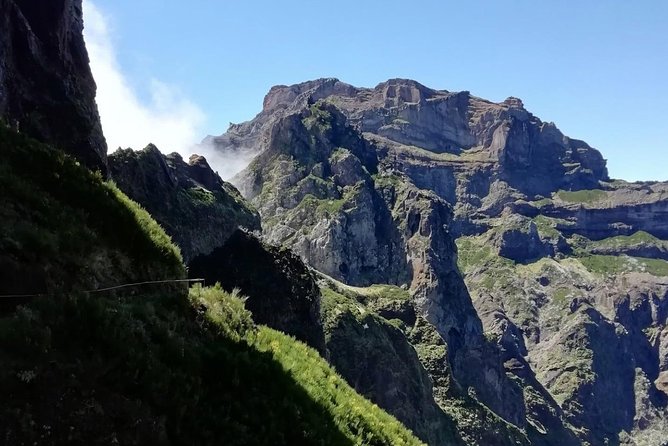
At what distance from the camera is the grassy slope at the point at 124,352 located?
776cm

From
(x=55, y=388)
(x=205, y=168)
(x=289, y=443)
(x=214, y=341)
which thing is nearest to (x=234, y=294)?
(x=214, y=341)

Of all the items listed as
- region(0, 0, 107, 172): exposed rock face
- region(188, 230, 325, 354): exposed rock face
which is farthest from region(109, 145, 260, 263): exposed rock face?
region(0, 0, 107, 172): exposed rock face

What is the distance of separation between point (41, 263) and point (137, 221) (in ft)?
10.2

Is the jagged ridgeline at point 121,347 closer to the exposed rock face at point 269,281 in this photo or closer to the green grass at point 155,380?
the green grass at point 155,380

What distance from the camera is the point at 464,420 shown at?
528 feet

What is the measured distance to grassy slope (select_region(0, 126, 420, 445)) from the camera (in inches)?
306

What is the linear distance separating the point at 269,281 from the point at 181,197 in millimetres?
67615

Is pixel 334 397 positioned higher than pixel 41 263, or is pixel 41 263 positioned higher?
pixel 41 263

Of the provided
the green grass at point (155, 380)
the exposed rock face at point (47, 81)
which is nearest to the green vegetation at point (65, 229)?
the green grass at point (155, 380)

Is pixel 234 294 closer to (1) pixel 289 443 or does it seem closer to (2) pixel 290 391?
(2) pixel 290 391

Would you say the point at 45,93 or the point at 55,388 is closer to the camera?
the point at 55,388

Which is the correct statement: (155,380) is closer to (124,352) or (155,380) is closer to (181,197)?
(124,352)

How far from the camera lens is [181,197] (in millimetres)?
115000

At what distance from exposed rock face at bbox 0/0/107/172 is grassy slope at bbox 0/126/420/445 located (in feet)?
100
